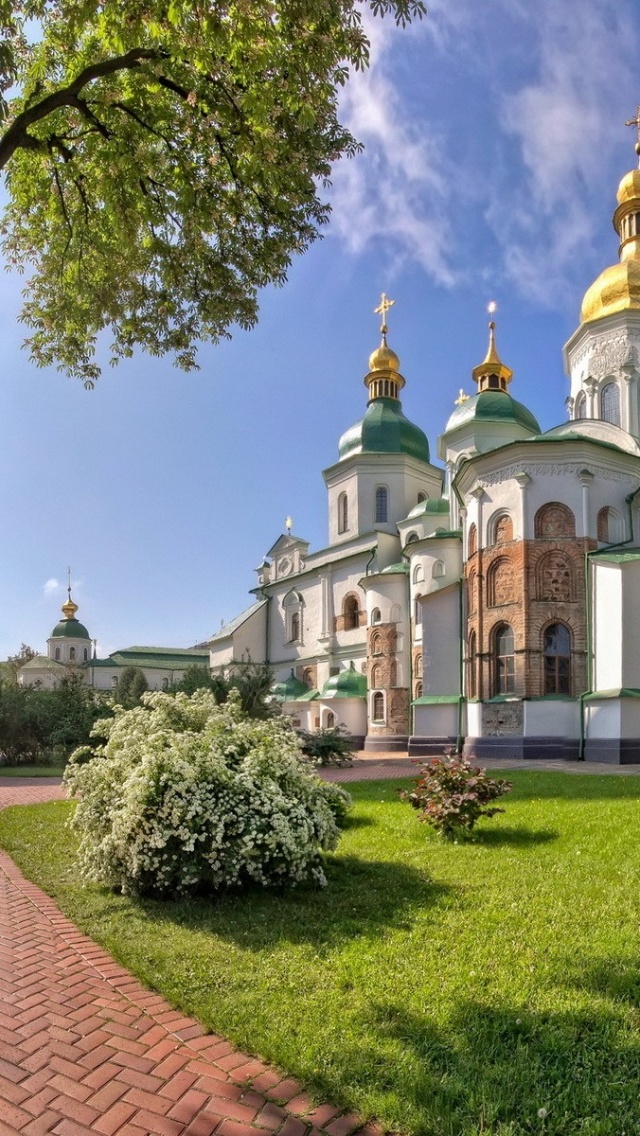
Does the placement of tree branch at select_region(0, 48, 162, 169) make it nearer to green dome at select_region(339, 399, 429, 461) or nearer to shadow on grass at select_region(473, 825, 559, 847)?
shadow on grass at select_region(473, 825, 559, 847)

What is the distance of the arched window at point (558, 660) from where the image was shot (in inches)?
835

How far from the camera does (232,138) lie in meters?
6.81

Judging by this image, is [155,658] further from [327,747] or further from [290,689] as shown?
[327,747]

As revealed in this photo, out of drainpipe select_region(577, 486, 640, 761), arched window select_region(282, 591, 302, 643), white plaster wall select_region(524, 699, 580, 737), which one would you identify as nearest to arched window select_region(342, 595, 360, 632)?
arched window select_region(282, 591, 302, 643)

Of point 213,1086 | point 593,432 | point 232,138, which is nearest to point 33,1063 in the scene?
point 213,1086

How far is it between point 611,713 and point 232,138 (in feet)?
57.1

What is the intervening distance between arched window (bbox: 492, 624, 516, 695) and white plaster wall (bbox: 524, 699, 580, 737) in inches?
Result: 43.9

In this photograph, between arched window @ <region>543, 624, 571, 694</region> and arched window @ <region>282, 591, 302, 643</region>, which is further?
arched window @ <region>282, 591, 302, 643</region>

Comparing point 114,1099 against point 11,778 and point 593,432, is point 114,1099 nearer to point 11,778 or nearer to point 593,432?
point 11,778

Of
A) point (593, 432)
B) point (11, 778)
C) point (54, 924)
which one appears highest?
point (593, 432)

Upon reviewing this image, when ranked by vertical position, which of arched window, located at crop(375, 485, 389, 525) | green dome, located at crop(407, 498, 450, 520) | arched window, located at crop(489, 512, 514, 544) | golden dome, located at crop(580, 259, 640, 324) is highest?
golden dome, located at crop(580, 259, 640, 324)

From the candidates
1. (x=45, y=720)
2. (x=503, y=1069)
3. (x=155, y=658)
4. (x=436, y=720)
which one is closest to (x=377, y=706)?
(x=436, y=720)

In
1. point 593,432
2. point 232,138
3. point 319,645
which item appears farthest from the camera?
point 319,645

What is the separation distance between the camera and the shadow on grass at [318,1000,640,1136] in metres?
3.06
